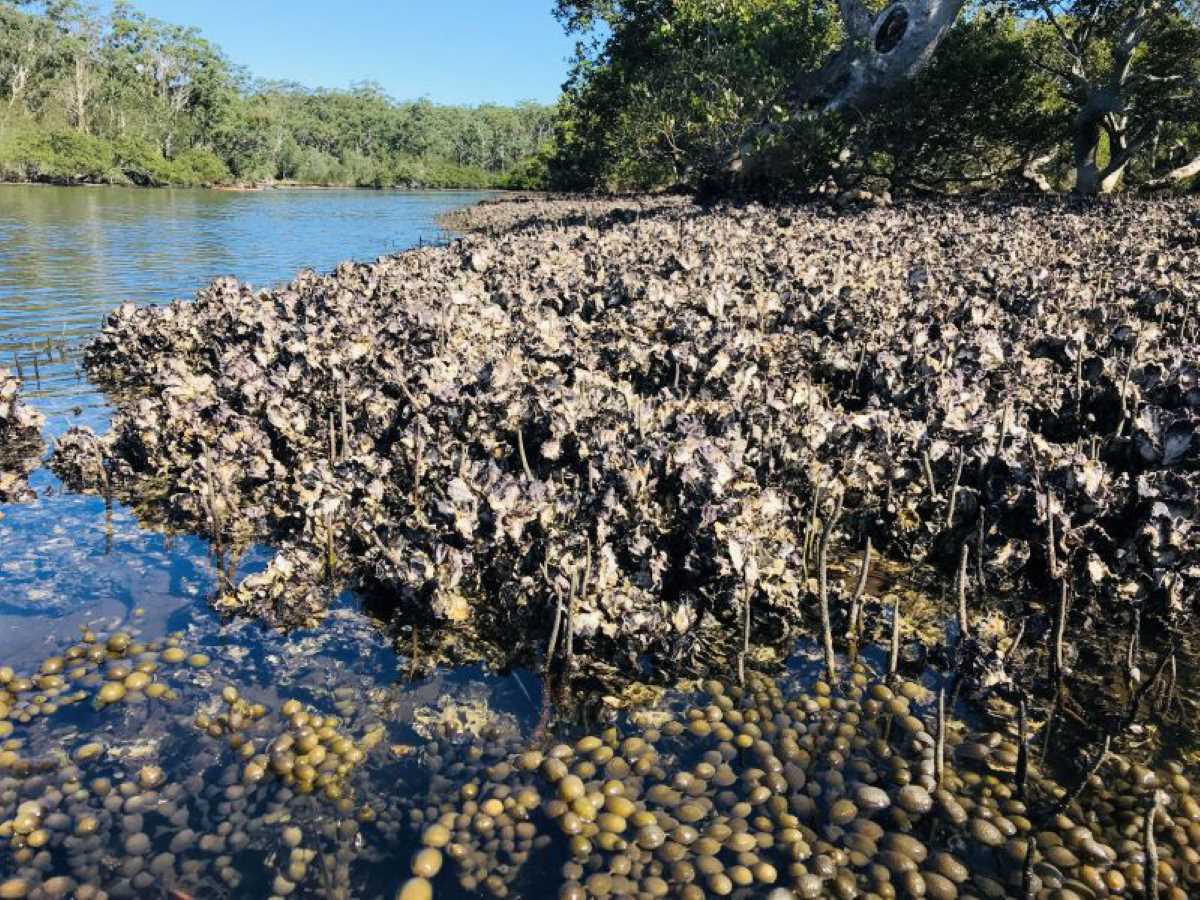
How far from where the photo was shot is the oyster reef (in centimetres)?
307

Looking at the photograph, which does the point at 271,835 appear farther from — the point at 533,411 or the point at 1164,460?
the point at 1164,460

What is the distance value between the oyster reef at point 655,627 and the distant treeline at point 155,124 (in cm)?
7849

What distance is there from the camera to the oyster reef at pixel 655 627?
10.1ft

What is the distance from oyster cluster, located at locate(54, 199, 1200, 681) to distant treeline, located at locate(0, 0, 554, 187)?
252ft

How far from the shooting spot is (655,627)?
4047 mm

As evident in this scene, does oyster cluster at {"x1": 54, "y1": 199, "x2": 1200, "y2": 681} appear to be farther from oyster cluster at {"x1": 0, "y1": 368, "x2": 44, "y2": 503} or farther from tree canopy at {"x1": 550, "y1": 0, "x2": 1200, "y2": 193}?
tree canopy at {"x1": 550, "y1": 0, "x2": 1200, "y2": 193}

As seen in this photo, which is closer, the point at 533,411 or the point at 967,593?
the point at 967,593

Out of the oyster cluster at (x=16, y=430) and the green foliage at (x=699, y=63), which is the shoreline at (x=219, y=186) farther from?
the oyster cluster at (x=16, y=430)

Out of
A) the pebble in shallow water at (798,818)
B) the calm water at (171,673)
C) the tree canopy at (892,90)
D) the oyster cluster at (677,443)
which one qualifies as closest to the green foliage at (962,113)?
the tree canopy at (892,90)

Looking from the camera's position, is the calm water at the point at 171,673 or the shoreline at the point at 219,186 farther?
the shoreline at the point at 219,186

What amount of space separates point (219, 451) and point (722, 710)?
164 inches

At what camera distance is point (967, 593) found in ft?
15.3

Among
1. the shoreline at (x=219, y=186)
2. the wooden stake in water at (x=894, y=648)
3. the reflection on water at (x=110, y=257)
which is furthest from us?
the shoreline at (x=219, y=186)

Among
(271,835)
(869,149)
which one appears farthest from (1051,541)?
(869,149)
